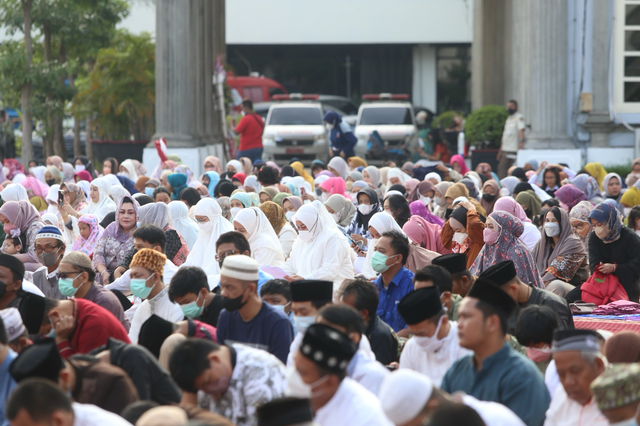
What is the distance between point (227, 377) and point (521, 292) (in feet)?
8.20

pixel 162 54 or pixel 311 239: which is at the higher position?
pixel 162 54

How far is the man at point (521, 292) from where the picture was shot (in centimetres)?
586

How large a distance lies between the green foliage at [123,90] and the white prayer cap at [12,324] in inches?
654

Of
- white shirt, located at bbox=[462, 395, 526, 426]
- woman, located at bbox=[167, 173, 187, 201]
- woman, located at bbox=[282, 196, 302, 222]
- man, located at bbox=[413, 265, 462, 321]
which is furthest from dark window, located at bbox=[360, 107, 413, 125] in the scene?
white shirt, located at bbox=[462, 395, 526, 426]

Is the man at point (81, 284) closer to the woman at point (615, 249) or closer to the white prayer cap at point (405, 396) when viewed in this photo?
the white prayer cap at point (405, 396)

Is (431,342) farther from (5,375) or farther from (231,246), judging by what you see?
(231,246)

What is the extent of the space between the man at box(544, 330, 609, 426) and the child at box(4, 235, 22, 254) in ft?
19.3

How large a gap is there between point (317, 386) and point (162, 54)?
53.4 ft

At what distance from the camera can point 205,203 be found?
29.4ft

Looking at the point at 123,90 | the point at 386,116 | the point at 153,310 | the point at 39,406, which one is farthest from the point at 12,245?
the point at 386,116

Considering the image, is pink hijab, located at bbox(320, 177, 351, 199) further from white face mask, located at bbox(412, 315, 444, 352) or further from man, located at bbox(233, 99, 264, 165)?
white face mask, located at bbox(412, 315, 444, 352)

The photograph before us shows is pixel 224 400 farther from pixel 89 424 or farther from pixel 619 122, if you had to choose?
pixel 619 122

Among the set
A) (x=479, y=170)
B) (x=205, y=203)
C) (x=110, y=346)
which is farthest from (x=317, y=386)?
(x=479, y=170)

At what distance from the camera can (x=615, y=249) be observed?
821cm
